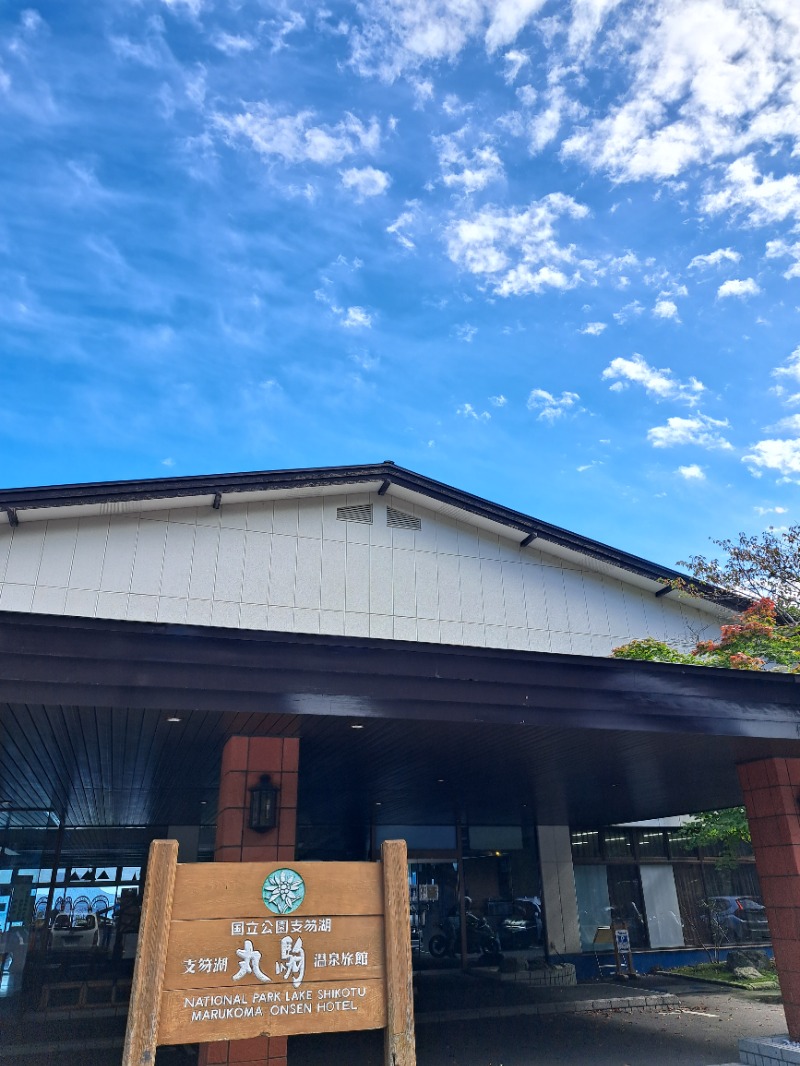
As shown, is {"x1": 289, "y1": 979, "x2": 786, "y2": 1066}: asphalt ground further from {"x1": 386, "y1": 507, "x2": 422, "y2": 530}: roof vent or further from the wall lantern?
{"x1": 386, "y1": 507, "x2": 422, "y2": 530}: roof vent

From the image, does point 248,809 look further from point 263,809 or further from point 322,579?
point 322,579

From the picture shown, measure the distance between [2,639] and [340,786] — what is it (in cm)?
631

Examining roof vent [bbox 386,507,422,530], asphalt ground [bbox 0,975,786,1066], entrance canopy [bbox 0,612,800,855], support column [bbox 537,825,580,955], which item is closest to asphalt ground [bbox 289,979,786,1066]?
asphalt ground [bbox 0,975,786,1066]

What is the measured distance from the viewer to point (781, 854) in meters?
8.05

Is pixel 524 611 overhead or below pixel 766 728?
overhead

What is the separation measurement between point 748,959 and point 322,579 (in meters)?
13.1

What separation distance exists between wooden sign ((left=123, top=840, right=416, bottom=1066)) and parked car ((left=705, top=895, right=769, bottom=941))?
58.3ft

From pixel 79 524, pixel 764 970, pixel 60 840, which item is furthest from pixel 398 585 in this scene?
pixel 764 970

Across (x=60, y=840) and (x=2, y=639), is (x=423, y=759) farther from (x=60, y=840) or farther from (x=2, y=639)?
(x=60, y=840)

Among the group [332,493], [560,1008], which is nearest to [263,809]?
[332,493]

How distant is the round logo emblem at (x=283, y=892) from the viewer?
14.0ft

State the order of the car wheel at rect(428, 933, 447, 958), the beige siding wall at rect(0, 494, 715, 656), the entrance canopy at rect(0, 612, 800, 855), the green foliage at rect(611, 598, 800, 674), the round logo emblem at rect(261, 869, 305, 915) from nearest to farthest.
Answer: the round logo emblem at rect(261, 869, 305, 915) → the entrance canopy at rect(0, 612, 800, 855) → the beige siding wall at rect(0, 494, 715, 656) → the green foliage at rect(611, 598, 800, 674) → the car wheel at rect(428, 933, 447, 958)

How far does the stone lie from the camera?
54.6ft

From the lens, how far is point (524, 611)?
16.0 metres
